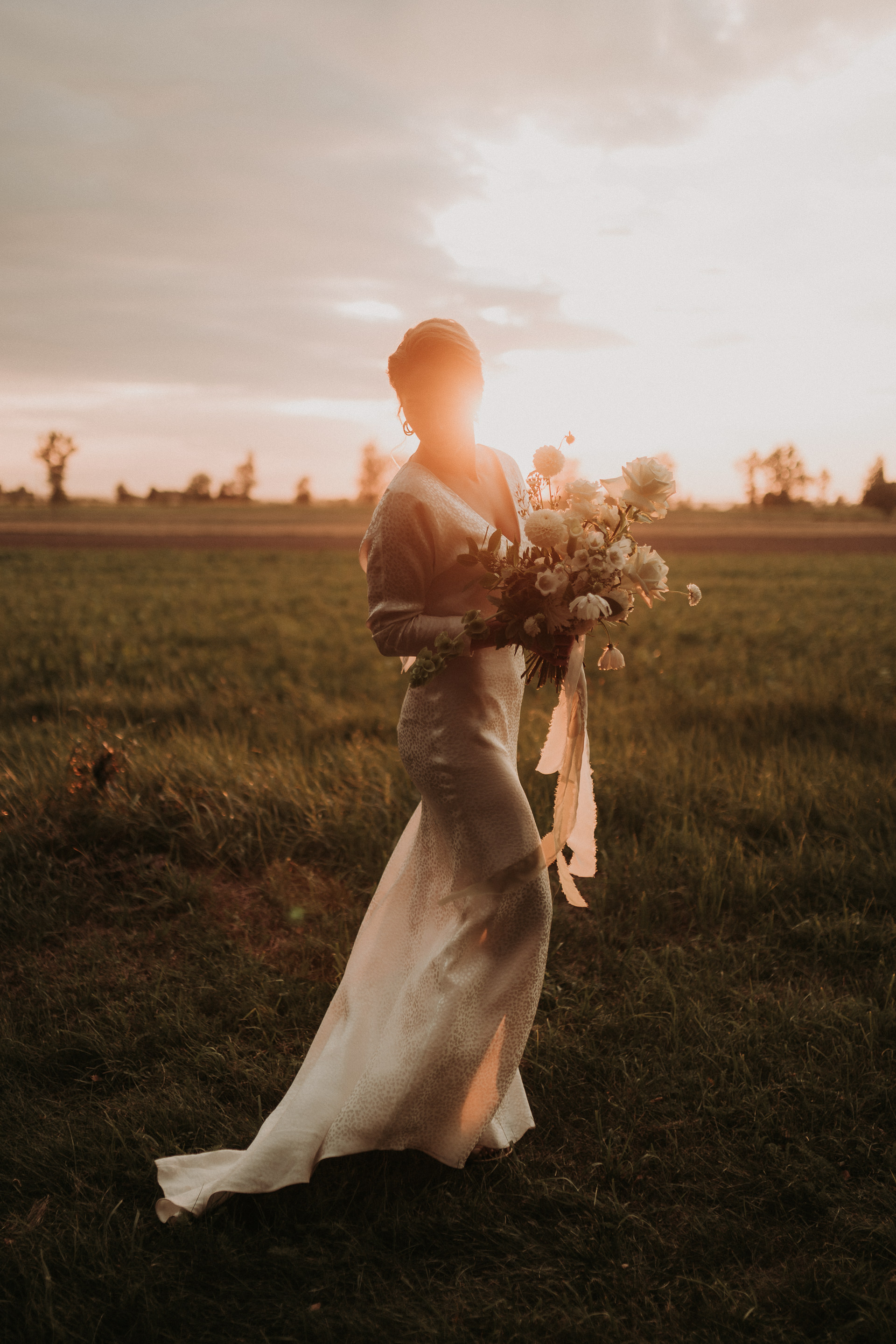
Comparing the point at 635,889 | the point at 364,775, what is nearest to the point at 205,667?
the point at 364,775

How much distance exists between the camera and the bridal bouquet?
2684mm

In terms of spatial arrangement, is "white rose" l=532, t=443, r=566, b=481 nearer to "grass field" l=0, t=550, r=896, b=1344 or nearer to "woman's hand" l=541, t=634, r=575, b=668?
"woman's hand" l=541, t=634, r=575, b=668

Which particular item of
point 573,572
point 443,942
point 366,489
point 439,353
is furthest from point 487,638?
point 366,489

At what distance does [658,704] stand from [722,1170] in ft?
19.6

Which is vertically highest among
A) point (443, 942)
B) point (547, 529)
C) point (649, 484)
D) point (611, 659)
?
point (649, 484)

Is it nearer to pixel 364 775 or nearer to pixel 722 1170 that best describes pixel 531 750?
pixel 364 775

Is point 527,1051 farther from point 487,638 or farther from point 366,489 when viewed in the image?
point 366,489

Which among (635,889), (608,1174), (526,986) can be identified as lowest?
(608,1174)

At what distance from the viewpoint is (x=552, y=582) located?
2.65 metres

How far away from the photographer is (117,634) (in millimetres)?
13500

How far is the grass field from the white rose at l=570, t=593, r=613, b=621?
1.97 meters

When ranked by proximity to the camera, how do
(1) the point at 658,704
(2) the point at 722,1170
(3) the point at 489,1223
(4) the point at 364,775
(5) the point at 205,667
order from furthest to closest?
(5) the point at 205,667 < (1) the point at 658,704 < (4) the point at 364,775 < (2) the point at 722,1170 < (3) the point at 489,1223

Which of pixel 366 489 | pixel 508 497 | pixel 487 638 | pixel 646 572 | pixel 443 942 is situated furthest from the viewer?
pixel 366 489

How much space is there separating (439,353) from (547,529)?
731 mm
